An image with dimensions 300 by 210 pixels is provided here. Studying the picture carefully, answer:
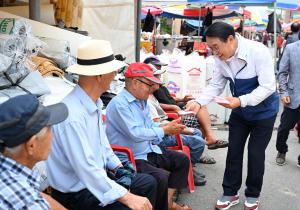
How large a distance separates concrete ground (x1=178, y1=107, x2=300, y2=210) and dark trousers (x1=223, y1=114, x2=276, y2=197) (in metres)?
0.28

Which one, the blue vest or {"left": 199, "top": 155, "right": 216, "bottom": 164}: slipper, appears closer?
the blue vest

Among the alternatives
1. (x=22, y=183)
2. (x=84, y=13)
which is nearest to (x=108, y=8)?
(x=84, y=13)

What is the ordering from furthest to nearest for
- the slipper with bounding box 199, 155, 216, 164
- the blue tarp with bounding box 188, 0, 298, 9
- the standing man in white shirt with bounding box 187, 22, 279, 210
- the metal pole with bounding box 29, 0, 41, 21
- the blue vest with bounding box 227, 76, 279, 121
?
the blue tarp with bounding box 188, 0, 298, 9
the slipper with bounding box 199, 155, 216, 164
the metal pole with bounding box 29, 0, 41, 21
the blue vest with bounding box 227, 76, 279, 121
the standing man in white shirt with bounding box 187, 22, 279, 210

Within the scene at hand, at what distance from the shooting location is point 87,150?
2.28 metres

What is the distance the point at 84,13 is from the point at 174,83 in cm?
210

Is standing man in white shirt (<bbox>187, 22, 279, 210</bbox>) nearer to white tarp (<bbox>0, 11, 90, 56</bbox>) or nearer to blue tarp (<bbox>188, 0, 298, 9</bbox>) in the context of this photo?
white tarp (<bbox>0, 11, 90, 56</bbox>)

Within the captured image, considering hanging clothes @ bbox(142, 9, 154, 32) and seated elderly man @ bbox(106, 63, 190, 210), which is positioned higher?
hanging clothes @ bbox(142, 9, 154, 32)

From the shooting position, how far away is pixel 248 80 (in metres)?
3.56

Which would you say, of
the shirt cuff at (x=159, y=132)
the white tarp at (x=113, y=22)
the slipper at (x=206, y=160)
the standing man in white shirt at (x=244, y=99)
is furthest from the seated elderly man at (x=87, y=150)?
the white tarp at (x=113, y=22)

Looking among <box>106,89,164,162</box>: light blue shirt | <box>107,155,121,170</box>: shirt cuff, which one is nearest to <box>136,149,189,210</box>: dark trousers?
<box>106,89,164,162</box>: light blue shirt

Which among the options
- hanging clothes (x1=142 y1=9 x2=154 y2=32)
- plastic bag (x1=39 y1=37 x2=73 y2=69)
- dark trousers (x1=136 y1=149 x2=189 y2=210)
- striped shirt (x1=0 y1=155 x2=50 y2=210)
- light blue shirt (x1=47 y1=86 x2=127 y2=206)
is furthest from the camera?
hanging clothes (x1=142 y1=9 x2=154 y2=32)

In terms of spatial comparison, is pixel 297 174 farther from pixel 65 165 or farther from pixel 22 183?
pixel 22 183

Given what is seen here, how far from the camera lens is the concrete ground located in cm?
414

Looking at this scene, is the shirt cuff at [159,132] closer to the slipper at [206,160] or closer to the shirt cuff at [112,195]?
the shirt cuff at [112,195]
